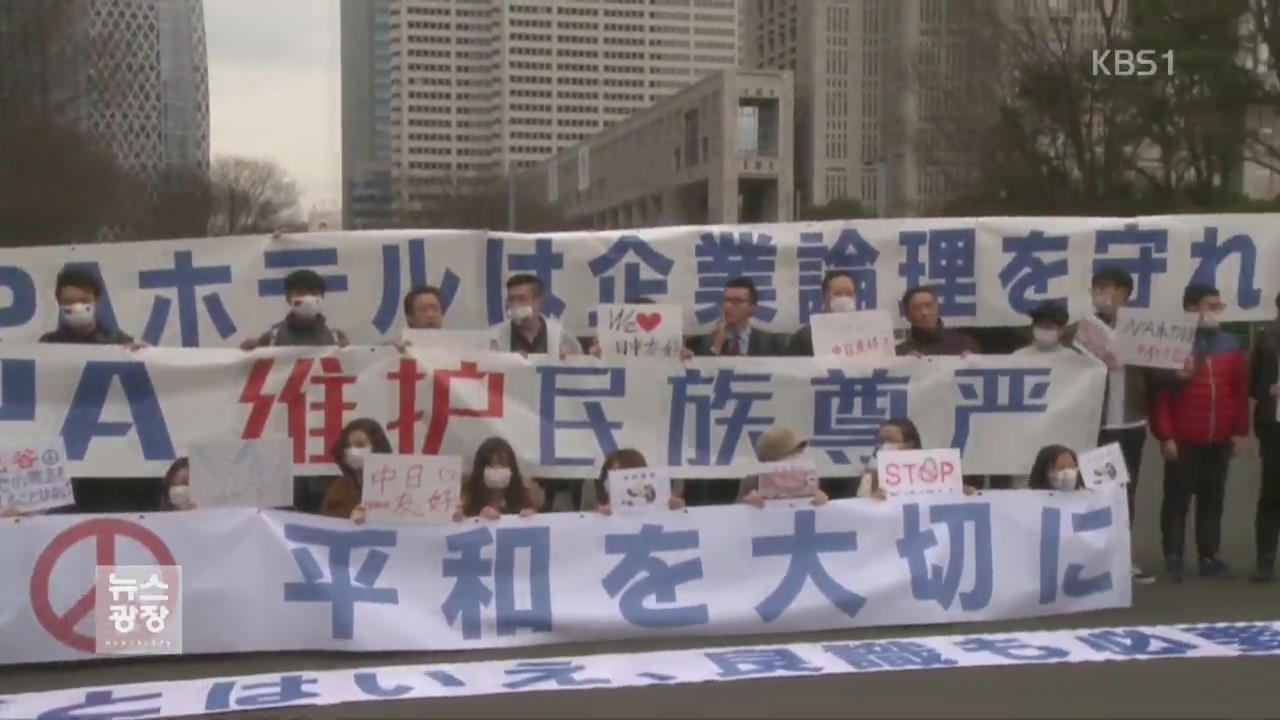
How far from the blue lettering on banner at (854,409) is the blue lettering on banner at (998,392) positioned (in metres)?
0.30

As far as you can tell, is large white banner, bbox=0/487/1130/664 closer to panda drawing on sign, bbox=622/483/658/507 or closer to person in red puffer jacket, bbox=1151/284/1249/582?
panda drawing on sign, bbox=622/483/658/507

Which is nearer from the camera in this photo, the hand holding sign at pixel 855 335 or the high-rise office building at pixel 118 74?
the hand holding sign at pixel 855 335

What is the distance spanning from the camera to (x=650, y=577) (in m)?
5.76

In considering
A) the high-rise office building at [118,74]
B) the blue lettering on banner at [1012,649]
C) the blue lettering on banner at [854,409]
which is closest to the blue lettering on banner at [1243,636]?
the blue lettering on banner at [1012,649]

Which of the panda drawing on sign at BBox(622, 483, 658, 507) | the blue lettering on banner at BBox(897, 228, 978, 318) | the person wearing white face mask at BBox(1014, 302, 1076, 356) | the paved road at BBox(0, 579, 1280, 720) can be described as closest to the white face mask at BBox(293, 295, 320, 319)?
the paved road at BBox(0, 579, 1280, 720)

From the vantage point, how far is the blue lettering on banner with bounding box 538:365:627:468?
6258 millimetres

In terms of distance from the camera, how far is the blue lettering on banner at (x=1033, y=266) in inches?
280

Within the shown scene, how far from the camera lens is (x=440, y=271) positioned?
7000 millimetres

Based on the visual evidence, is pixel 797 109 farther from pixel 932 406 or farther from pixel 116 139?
pixel 932 406

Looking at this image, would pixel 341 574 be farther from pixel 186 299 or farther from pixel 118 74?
pixel 118 74

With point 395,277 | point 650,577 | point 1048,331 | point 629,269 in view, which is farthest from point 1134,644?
point 395,277

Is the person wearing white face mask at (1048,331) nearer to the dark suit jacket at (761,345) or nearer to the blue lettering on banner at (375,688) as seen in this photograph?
the dark suit jacket at (761,345)

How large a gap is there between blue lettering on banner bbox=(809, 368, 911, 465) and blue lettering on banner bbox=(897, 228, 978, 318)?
2.81 feet

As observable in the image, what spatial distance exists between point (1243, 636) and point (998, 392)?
5.19 feet
